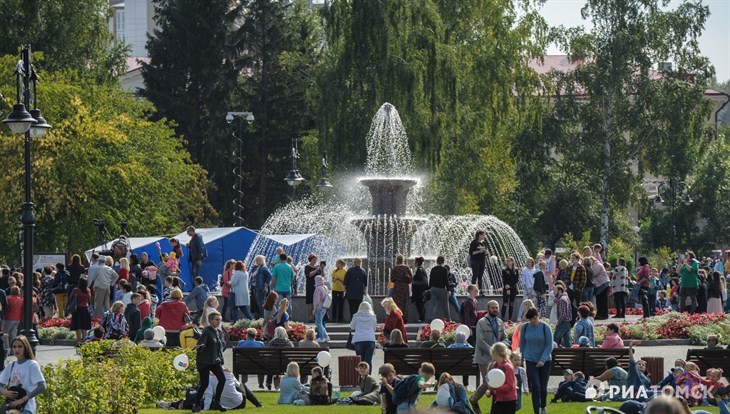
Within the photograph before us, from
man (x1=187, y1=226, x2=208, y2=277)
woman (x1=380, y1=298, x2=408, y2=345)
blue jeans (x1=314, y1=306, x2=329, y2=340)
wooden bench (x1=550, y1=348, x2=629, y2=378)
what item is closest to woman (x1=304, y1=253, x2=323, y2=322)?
blue jeans (x1=314, y1=306, x2=329, y2=340)

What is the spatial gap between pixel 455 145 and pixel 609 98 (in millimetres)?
10253

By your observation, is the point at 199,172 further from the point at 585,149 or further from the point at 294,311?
the point at 294,311

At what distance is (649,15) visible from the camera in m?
60.6

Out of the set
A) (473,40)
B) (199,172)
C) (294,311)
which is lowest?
(294,311)

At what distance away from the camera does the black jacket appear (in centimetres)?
1797

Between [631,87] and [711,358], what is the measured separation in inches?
1635

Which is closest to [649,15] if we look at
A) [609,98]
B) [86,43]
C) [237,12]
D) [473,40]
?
[609,98]

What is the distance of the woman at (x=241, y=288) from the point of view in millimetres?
28875

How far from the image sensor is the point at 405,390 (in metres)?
16.0

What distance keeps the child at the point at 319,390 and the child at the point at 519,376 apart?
2480 mm

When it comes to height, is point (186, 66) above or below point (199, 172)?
above

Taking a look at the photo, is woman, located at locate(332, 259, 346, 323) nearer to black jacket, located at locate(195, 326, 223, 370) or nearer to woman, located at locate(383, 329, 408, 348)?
woman, located at locate(383, 329, 408, 348)

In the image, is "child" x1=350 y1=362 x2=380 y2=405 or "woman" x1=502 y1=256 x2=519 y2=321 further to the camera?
"woman" x1=502 y1=256 x2=519 y2=321

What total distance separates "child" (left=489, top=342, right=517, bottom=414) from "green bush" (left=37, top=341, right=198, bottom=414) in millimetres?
4342
